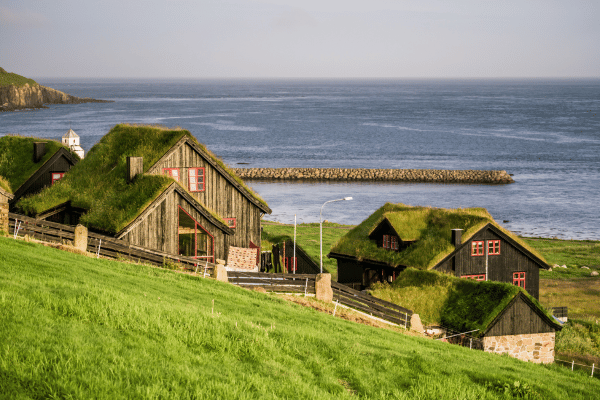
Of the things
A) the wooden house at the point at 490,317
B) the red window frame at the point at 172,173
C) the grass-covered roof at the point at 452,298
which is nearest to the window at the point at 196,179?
the red window frame at the point at 172,173

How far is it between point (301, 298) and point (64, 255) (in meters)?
9.94

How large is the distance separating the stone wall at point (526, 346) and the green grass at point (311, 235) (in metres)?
19.6

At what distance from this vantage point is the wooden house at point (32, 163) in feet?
147

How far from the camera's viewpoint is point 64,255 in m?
24.8

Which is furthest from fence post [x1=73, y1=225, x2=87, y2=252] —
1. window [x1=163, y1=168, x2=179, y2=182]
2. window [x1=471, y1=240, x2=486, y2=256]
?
window [x1=471, y1=240, x2=486, y2=256]

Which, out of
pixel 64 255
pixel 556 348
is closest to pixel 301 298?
pixel 64 255

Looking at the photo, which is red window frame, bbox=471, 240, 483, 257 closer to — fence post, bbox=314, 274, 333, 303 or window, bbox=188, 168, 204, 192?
fence post, bbox=314, 274, 333, 303

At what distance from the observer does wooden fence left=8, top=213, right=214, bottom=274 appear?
95.1ft

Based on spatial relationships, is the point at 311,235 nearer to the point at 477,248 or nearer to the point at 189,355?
the point at 477,248

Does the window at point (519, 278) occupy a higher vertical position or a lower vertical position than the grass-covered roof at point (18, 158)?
lower

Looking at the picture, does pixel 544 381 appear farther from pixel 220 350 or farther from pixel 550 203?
pixel 550 203

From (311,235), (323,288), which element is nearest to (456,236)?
(323,288)

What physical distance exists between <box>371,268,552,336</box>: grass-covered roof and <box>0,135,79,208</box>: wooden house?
81.4 feet

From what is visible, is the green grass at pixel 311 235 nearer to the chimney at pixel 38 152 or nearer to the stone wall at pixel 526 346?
the chimney at pixel 38 152
